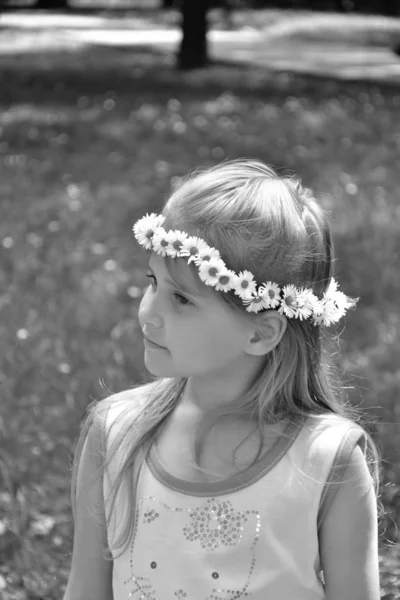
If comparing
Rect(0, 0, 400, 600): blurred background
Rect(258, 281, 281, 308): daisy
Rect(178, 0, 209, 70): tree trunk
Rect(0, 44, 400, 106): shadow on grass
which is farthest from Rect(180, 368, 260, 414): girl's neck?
Rect(178, 0, 209, 70): tree trunk

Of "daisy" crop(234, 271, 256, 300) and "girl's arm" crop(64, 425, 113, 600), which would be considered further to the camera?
"girl's arm" crop(64, 425, 113, 600)

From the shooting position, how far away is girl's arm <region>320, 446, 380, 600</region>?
1965 millimetres

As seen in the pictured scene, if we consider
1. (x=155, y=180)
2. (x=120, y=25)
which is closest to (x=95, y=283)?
(x=155, y=180)

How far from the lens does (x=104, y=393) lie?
3.76 meters

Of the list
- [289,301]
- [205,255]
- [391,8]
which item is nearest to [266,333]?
[289,301]

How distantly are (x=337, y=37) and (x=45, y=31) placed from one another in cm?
609

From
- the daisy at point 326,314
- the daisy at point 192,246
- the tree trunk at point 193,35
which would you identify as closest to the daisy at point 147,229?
the daisy at point 192,246

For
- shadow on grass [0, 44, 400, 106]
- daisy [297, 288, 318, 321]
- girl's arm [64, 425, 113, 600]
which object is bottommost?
shadow on grass [0, 44, 400, 106]

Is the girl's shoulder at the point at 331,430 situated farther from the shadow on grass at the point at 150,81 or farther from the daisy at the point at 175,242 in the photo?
the shadow on grass at the point at 150,81

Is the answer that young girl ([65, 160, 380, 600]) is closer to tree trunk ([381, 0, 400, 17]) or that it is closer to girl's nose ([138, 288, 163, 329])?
girl's nose ([138, 288, 163, 329])

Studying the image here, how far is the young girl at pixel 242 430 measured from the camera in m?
1.96

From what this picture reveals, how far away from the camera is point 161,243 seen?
77.5 inches

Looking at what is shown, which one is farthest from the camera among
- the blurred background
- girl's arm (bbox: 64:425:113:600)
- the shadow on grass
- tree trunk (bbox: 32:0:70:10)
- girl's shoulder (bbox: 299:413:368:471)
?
tree trunk (bbox: 32:0:70:10)

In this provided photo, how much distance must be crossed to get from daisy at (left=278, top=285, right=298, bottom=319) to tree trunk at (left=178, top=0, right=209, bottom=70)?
11843 mm
